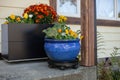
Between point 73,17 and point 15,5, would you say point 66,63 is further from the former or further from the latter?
point 73,17

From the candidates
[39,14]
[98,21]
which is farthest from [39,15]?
[98,21]

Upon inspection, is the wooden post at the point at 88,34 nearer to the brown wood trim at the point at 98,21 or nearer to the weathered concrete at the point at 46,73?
the weathered concrete at the point at 46,73

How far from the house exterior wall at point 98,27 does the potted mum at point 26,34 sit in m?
0.28

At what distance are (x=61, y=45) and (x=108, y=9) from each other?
2.63m

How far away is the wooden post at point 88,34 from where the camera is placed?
101 inches

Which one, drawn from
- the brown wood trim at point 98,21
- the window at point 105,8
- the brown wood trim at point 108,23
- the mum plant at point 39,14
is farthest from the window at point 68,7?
the mum plant at point 39,14

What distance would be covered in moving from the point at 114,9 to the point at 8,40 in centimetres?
289

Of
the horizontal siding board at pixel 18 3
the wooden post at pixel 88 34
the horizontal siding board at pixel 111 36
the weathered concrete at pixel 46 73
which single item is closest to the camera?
the weathered concrete at pixel 46 73

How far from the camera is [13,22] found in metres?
2.63

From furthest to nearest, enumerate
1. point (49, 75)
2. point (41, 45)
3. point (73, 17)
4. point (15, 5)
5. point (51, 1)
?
point (73, 17), point (51, 1), point (15, 5), point (41, 45), point (49, 75)

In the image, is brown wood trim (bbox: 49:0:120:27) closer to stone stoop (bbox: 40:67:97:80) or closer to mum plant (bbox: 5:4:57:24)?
mum plant (bbox: 5:4:57:24)

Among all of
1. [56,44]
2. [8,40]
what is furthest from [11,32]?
[56,44]

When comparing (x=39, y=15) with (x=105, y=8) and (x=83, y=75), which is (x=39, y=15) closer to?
(x=83, y=75)

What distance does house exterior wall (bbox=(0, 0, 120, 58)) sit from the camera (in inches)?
117
